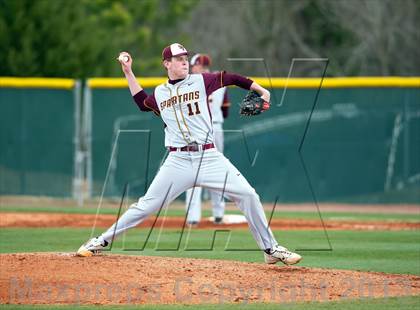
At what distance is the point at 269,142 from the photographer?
750 inches

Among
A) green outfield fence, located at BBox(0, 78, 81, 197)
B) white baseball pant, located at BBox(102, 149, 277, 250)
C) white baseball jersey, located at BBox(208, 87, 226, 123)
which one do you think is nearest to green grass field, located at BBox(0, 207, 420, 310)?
white baseball pant, located at BBox(102, 149, 277, 250)

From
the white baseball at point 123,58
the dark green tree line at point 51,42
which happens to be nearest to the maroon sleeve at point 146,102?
the white baseball at point 123,58

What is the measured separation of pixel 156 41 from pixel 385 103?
1851 centimetres

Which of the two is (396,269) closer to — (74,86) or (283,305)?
(283,305)

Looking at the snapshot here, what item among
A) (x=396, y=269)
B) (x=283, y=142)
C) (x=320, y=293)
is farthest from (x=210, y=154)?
(x=283, y=142)

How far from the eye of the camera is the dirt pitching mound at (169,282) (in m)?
7.52

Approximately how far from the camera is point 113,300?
740 centimetres

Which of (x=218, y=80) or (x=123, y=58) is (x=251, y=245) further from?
(x=123, y=58)

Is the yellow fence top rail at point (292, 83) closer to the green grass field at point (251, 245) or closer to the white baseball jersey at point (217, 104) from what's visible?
the white baseball jersey at point (217, 104)

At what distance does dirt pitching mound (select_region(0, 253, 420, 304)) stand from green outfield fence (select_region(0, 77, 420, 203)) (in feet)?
33.2

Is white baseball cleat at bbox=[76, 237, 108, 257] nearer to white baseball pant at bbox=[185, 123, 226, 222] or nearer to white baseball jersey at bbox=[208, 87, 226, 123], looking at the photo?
white baseball pant at bbox=[185, 123, 226, 222]

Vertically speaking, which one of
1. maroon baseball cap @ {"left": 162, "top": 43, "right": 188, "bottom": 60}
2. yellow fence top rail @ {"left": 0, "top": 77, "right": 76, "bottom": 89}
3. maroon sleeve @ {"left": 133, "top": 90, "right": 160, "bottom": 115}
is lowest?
yellow fence top rail @ {"left": 0, "top": 77, "right": 76, "bottom": 89}

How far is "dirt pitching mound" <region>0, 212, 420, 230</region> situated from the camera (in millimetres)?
14102

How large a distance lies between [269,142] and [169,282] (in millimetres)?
11308
